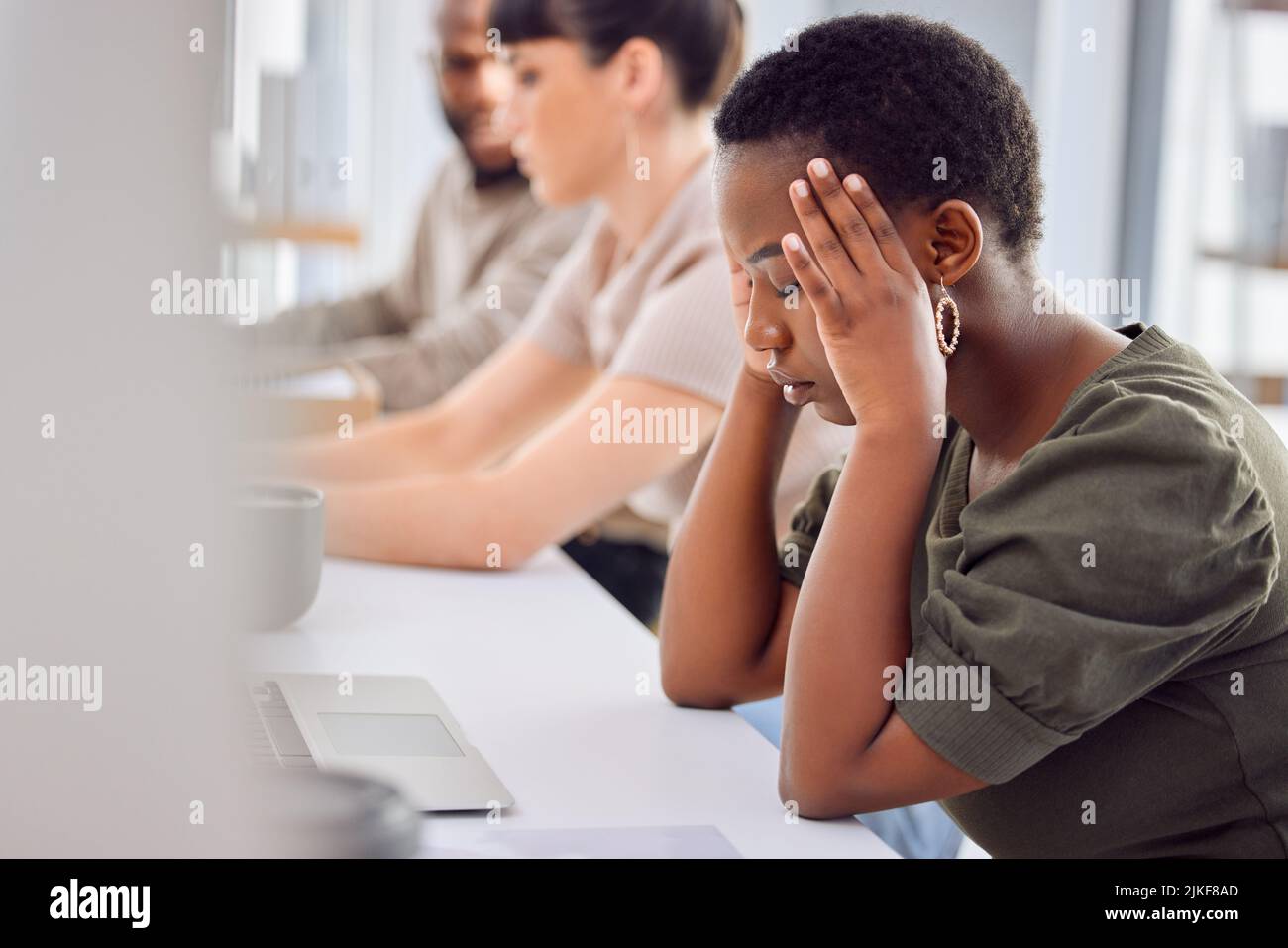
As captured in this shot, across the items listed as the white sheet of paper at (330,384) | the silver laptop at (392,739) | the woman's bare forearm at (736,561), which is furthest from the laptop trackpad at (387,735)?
the white sheet of paper at (330,384)

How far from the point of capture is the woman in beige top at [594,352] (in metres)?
1.01

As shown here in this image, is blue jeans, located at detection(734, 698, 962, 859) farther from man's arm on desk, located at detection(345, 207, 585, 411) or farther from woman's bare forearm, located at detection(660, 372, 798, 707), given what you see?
man's arm on desk, located at detection(345, 207, 585, 411)

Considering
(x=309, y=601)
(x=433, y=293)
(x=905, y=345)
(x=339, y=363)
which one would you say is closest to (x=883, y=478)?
(x=905, y=345)

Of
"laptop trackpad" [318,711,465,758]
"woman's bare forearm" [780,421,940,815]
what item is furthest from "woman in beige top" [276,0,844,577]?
"woman's bare forearm" [780,421,940,815]

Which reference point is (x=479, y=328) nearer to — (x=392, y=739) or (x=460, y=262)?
(x=460, y=262)

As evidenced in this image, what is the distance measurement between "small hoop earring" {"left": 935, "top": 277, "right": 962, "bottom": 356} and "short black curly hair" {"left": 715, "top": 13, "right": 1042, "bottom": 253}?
1.5 inches

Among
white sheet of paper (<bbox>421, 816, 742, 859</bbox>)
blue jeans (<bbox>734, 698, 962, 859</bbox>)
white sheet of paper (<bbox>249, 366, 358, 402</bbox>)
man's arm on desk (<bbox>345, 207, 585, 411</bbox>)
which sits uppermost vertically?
man's arm on desk (<bbox>345, 207, 585, 411</bbox>)

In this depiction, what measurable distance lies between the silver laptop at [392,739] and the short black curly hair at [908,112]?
299mm

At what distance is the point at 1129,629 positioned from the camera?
494mm

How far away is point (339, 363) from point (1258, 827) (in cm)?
153

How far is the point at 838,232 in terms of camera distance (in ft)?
1.85

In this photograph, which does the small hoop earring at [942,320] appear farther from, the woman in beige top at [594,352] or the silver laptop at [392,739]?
the woman in beige top at [594,352]

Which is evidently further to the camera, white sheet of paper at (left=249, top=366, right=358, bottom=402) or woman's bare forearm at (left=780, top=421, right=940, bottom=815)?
white sheet of paper at (left=249, top=366, right=358, bottom=402)

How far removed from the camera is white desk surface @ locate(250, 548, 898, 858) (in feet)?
1.76
